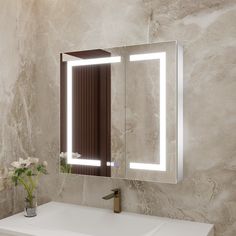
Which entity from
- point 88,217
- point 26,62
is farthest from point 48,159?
point 26,62

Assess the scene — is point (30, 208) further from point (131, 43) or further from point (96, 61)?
point (131, 43)

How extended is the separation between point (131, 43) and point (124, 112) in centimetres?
40

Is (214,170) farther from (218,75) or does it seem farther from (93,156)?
(93,156)

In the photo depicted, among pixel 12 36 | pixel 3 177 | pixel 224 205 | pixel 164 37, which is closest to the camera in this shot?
pixel 224 205

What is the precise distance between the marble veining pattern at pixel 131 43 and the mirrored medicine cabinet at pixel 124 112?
0.34ft

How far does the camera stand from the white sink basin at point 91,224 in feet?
5.09

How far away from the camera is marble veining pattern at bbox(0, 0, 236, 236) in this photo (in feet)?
5.29

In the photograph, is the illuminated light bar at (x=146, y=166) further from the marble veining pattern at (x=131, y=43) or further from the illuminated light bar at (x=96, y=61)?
the illuminated light bar at (x=96, y=61)

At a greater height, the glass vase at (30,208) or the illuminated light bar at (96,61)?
the illuminated light bar at (96,61)

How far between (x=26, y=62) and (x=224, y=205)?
145cm

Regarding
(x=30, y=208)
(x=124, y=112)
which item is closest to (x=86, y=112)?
(x=124, y=112)

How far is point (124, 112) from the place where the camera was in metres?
1.75

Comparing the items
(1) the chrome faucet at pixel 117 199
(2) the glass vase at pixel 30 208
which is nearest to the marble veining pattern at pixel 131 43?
(1) the chrome faucet at pixel 117 199

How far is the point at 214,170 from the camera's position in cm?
163
